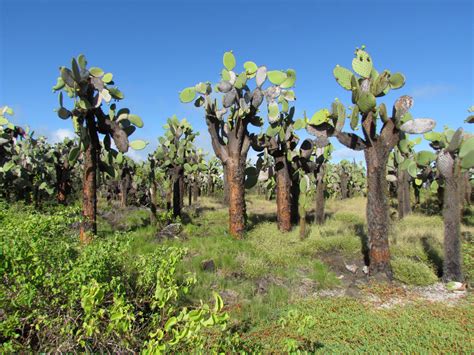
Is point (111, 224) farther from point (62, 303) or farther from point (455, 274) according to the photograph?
point (455, 274)

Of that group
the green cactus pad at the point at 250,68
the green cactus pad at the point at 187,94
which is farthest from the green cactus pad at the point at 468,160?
the green cactus pad at the point at 187,94

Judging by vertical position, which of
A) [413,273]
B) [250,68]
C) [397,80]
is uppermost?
[250,68]

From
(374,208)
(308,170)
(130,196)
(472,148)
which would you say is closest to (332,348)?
(374,208)

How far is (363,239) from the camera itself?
8828 mm

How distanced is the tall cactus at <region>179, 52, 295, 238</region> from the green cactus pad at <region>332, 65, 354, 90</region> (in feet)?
9.77

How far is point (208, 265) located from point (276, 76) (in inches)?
221

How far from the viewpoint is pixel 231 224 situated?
10.1m

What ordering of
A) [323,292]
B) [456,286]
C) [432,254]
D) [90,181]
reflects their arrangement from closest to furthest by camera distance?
[323,292]
[456,286]
[432,254]
[90,181]

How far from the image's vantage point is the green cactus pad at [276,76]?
10.2 m

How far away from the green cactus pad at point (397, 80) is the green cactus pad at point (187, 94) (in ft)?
17.3

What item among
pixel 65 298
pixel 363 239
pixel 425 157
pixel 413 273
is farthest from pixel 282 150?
pixel 65 298

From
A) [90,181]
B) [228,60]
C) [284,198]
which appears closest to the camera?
[90,181]

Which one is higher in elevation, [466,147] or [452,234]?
[466,147]

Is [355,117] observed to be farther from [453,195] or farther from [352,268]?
[352,268]
